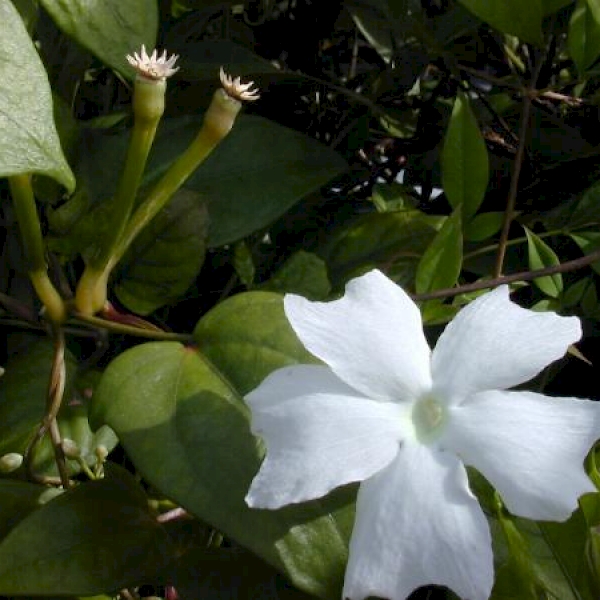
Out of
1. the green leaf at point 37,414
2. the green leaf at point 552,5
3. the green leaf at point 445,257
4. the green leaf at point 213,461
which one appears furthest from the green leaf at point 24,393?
the green leaf at point 552,5

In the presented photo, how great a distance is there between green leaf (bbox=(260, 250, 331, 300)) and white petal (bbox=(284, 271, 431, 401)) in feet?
0.43

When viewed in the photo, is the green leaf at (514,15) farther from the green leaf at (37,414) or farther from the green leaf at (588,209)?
the green leaf at (37,414)

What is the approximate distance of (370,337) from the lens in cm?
45

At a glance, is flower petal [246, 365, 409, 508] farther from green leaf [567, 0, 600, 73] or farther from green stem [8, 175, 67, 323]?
green leaf [567, 0, 600, 73]

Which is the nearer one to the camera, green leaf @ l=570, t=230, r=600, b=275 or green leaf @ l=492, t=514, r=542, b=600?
green leaf @ l=492, t=514, r=542, b=600

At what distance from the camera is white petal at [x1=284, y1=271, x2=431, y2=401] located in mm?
445

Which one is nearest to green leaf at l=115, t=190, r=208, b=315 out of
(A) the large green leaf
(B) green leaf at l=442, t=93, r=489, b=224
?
(A) the large green leaf

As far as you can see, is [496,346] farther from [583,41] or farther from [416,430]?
[583,41]

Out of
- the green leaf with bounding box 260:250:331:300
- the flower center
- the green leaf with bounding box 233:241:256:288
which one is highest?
the flower center

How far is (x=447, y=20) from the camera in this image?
0.74 metres

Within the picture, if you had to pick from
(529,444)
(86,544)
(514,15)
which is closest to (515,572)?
(529,444)

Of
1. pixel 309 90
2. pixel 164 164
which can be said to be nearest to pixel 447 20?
pixel 309 90

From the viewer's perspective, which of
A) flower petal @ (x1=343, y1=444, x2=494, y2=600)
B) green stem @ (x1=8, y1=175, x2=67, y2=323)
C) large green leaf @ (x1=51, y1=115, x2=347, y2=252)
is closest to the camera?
flower petal @ (x1=343, y1=444, x2=494, y2=600)

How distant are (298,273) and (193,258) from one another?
0.20ft
